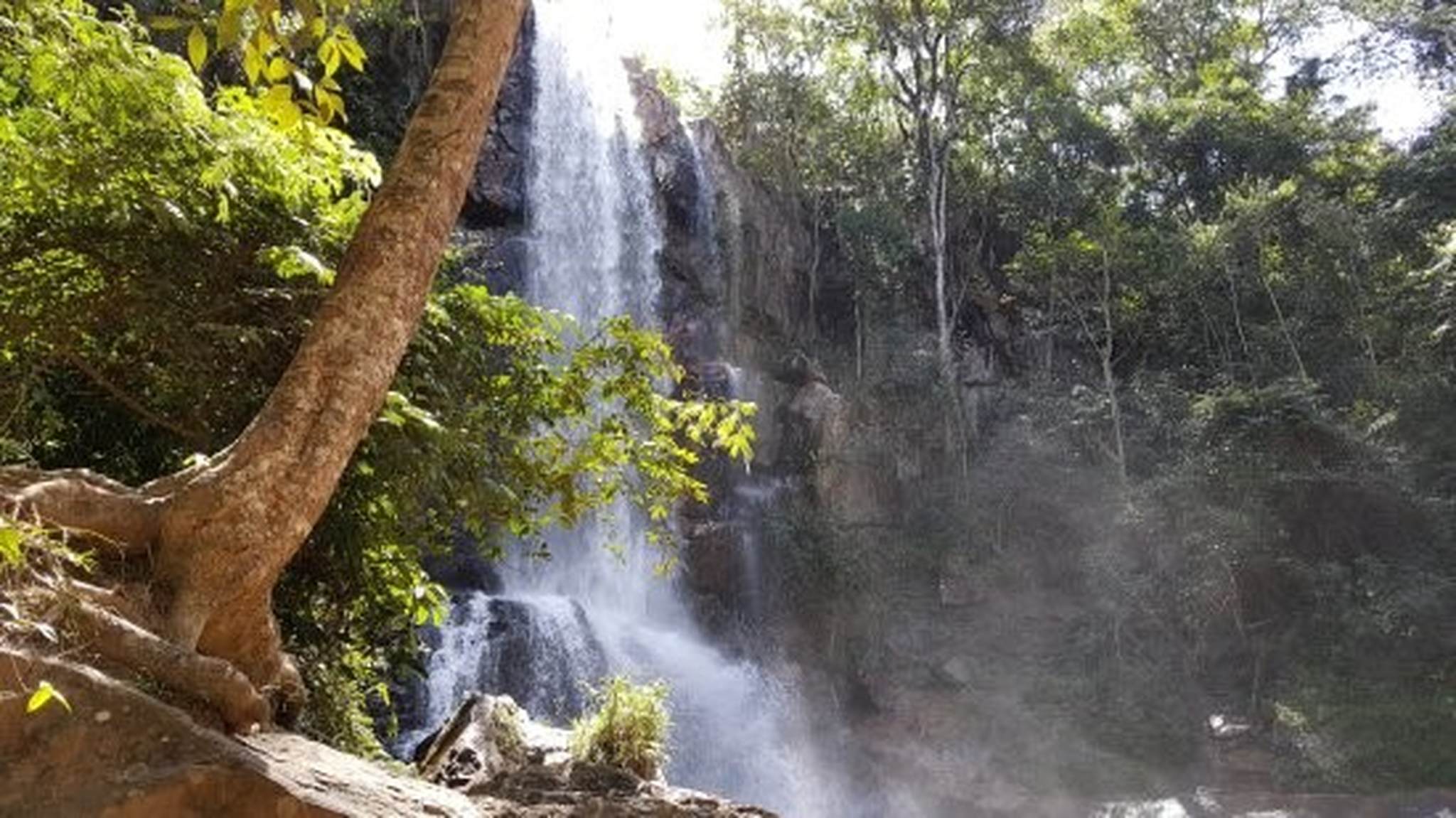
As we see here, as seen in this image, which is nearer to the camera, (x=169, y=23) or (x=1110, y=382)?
(x=169, y=23)

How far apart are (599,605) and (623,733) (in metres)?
10.4

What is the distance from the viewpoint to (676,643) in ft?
52.5

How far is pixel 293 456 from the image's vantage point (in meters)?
2.95

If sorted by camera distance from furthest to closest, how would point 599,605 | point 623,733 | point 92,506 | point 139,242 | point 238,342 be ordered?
point 599,605
point 623,733
point 238,342
point 139,242
point 92,506

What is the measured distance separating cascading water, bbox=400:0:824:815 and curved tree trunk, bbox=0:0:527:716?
222 inches

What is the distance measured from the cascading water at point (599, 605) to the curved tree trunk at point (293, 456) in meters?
5.64

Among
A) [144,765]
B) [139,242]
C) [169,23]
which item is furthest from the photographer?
[139,242]

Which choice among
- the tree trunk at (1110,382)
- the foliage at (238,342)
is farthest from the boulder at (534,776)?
the tree trunk at (1110,382)

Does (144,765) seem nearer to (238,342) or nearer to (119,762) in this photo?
(119,762)

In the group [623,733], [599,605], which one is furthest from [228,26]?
[599,605]

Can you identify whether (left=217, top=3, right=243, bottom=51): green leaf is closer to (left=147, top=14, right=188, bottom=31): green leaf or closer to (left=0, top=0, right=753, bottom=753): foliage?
(left=147, top=14, right=188, bottom=31): green leaf

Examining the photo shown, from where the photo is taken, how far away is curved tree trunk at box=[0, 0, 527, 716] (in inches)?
115

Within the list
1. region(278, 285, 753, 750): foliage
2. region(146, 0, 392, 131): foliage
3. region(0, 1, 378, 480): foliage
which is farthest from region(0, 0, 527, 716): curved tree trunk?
region(278, 285, 753, 750): foliage

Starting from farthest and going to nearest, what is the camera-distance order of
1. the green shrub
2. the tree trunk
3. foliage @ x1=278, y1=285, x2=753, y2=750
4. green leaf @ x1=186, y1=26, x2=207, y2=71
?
the tree trunk → the green shrub → foliage @ x1=278, y1=285, x2=753, y2=750 → green leaf @ x1=186, y1=26, x2=207, y2=71
